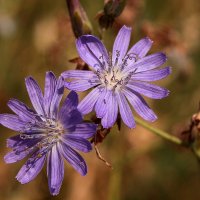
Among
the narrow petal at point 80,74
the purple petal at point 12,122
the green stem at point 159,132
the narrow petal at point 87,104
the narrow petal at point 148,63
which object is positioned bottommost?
the green stem at point 159,132

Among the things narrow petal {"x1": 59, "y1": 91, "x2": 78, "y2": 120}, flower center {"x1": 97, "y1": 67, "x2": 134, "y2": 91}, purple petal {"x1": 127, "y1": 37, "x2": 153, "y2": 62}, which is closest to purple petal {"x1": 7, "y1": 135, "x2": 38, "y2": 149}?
narrow petal {"x1": 59, "y1": 91, "x2": 78, "y2": 120}

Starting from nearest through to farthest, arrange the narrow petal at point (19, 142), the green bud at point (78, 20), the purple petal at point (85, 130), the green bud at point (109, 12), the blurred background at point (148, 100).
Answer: the purple petal at point (85, 130)
the narrow petal at point (19, 142)
the green bud at point (78, 20)
the green bud at point (109, 12)
the blurred background at point (148, 100)

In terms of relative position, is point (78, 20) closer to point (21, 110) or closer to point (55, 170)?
point (21, 110)

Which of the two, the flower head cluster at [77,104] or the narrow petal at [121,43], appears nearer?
the flower head cluster at [77,104]

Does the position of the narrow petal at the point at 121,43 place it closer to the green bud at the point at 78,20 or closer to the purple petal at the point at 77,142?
the green bud at the point at 78,20

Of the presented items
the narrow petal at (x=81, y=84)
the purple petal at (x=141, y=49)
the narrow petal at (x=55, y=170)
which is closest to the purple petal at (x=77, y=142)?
the narrow petal at (x=55, y=170)

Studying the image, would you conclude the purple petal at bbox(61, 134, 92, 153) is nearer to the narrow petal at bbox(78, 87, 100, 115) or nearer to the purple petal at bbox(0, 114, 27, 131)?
the narrow petal at bbox(78, 87, 100, 115)
